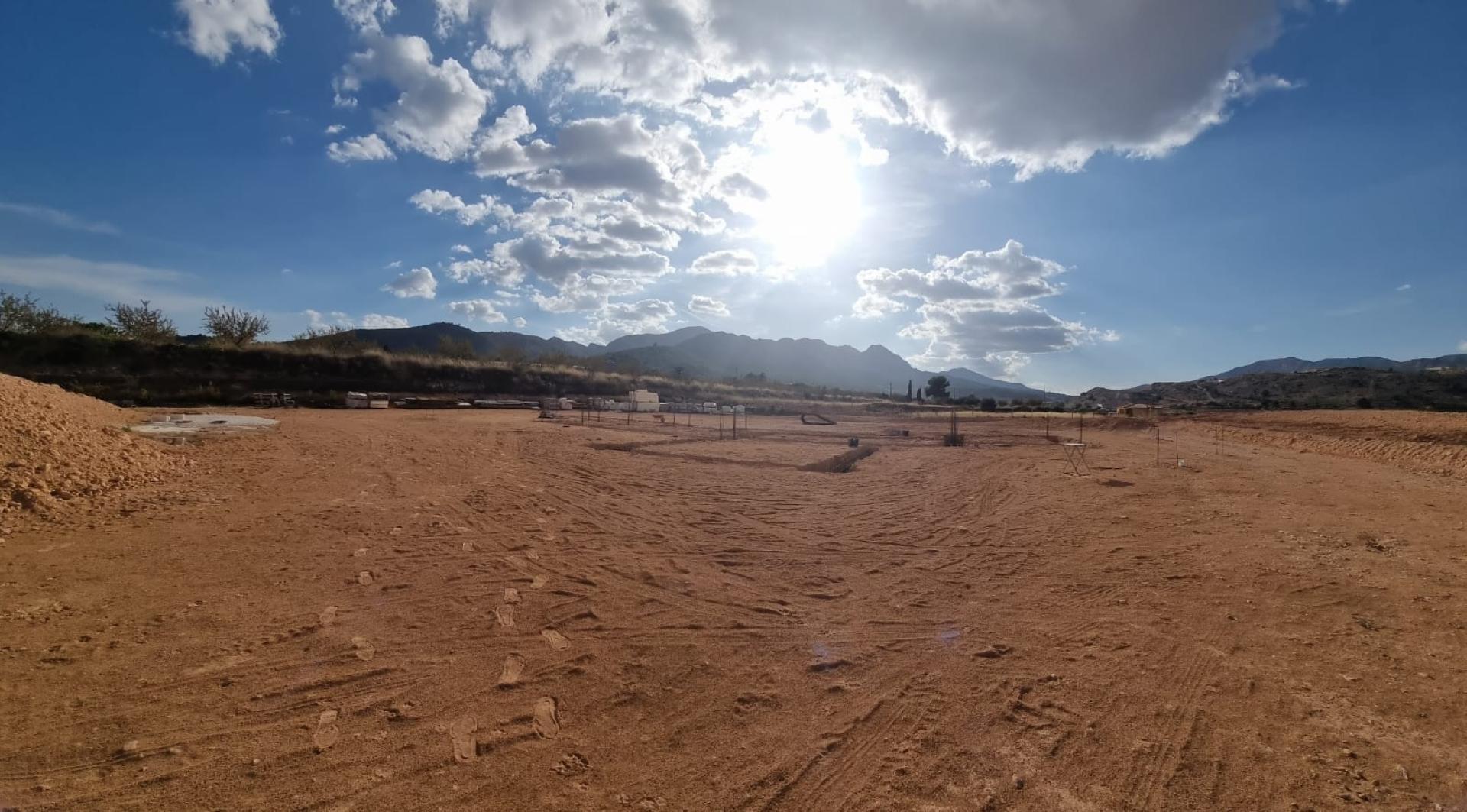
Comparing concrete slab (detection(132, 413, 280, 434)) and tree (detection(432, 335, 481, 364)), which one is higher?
tree (detection(432, 335, 481, 364))

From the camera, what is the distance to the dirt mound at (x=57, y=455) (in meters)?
7.48

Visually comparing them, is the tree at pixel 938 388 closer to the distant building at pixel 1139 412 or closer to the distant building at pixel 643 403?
the distant building at pixel 1139 412

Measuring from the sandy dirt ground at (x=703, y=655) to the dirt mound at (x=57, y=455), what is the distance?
0.63 meters

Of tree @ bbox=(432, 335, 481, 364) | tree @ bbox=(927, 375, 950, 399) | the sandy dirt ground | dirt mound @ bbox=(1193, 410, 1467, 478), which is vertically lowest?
the sandy dirt ground

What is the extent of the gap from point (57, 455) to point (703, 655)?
9.72m

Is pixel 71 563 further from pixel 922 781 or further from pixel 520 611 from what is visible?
pixel 922 781

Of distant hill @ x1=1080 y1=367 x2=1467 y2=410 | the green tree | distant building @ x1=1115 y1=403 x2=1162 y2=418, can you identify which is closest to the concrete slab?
distant building @ x1=1115 y1=403 x2=1162 y2=418

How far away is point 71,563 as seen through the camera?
6.03 meters

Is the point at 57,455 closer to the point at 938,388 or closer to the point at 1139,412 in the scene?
the point at 1139,412

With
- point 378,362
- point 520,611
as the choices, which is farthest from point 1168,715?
point 378,362

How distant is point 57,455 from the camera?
840 cm

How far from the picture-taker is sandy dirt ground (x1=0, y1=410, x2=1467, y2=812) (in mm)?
3389

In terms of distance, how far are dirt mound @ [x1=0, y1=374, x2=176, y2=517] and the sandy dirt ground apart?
630mm

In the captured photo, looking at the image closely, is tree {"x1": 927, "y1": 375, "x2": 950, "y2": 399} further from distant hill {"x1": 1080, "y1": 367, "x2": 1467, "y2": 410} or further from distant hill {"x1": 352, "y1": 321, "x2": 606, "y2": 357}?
distant hill {"x1": 352, "y1": 321, "x2": 606, "y2": 357}
